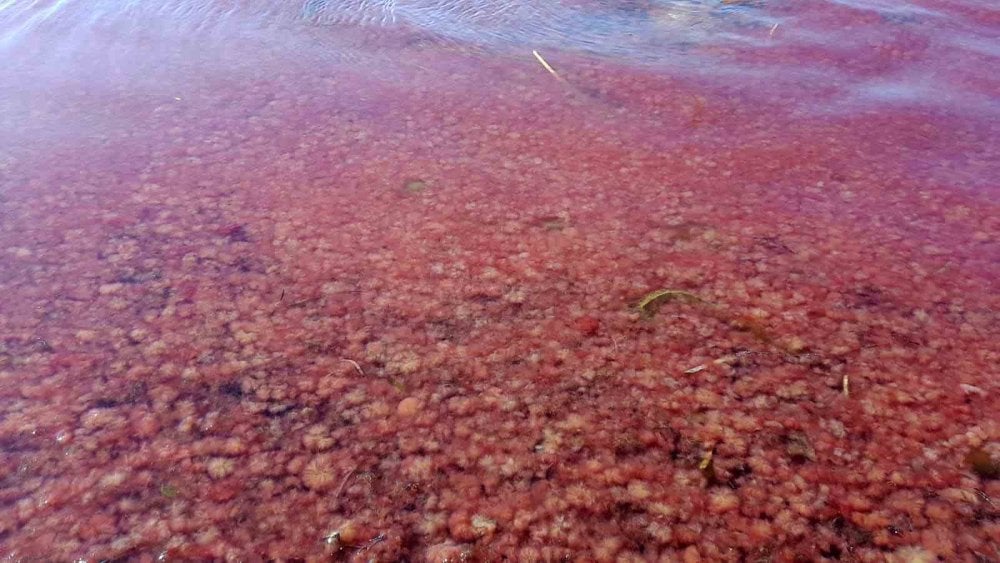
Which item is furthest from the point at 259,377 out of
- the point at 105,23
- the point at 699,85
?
the point at 105,23

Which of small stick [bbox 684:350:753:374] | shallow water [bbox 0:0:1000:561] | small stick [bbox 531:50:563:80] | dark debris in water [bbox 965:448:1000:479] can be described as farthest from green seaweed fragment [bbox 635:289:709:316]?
small stick [bbox 531:50:563:80]

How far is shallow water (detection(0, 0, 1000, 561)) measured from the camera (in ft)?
4.37

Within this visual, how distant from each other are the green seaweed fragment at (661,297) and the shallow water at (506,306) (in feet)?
0.09

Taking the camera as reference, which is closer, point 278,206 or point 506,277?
point 506,277

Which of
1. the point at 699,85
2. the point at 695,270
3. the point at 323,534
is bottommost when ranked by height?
the point at 323,534

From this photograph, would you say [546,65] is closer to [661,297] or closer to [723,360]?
[661,297]

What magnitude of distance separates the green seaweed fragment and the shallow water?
1.1 inches

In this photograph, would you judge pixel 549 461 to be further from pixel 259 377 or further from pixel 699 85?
pixel 699 85

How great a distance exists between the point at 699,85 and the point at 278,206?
166cm

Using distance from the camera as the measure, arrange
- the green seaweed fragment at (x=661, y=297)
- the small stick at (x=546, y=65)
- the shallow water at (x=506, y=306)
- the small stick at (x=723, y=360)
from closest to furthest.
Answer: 1. the shallow water at (x=506, y=306)
2. the small stick at (x=723, y=360)
3. the green seaweed fragment at (x=661, y=297)
4. the small stick at (x=546, y=65)

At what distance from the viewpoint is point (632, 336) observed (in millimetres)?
1693

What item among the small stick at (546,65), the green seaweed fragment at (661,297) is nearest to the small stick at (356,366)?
the green seaweed fragment at (661,297)

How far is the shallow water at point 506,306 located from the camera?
133 centimetres

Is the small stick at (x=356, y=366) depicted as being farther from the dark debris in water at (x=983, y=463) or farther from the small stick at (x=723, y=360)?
the dark debris in water at (x=983, y=463)
